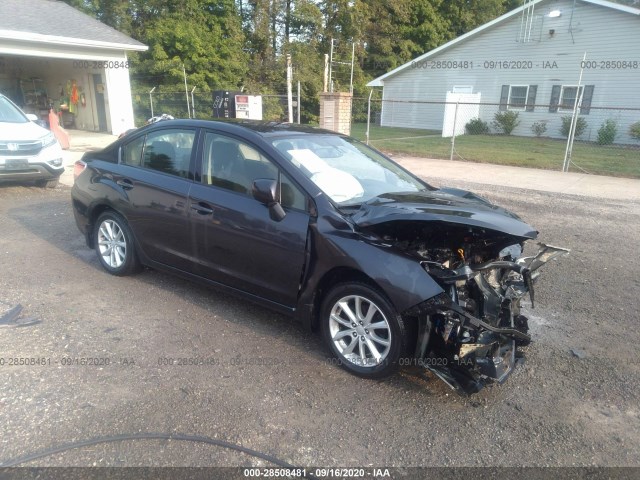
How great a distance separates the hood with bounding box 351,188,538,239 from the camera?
9.50ft

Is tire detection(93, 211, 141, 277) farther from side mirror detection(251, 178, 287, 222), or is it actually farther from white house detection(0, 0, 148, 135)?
white house detection(0, 0, 148, 135)

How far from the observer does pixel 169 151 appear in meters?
4.42

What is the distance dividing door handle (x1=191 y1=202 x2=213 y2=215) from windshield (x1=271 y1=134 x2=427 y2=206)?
754 millimetres

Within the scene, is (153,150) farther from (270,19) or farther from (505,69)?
(270,19)

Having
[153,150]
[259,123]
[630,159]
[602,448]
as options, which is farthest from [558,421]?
[630,159]

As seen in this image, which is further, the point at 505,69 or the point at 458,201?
the point at 505,69

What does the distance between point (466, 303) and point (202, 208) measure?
2213 millimetres

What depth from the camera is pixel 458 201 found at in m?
3.45

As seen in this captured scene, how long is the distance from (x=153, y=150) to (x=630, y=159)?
1572 centimetres

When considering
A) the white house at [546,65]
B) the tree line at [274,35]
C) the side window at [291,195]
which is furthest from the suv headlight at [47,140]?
the tree line at [274,35]

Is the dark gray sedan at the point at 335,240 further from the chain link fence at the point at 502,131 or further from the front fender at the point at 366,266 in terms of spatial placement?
the chain link fence at the point at 502,131

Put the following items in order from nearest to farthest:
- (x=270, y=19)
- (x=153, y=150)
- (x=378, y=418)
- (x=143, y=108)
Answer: (x=378, y=418), (x=153, y=150), (x=143, y=108), (x=270, y=19)

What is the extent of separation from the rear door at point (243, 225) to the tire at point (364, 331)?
1.19ft

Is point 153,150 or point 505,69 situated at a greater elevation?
point 505,69
